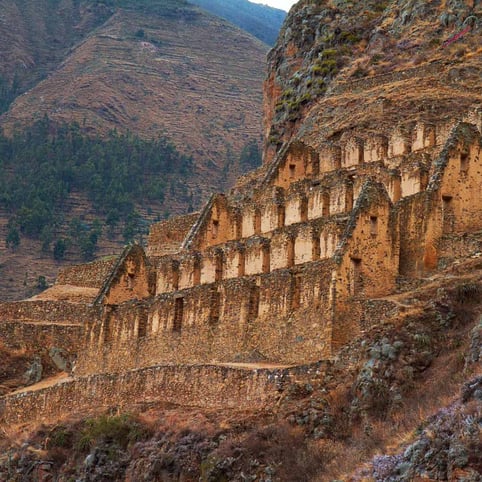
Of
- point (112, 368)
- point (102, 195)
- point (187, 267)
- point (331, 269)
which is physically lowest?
point (102, 195)

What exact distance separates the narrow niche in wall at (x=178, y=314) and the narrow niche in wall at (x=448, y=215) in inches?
397

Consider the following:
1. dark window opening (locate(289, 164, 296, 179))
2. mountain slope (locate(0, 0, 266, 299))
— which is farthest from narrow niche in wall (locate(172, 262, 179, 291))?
mountain slope (locate(0, 0, 266, 299))

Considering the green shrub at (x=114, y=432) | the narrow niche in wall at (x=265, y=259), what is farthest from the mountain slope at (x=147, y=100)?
the green shrub at (x=114, y=432)

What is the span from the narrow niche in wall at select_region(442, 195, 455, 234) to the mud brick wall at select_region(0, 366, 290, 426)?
8.29 m

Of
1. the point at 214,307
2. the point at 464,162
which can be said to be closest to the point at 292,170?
the point at 214,307

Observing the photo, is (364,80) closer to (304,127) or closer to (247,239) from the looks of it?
(304,127)

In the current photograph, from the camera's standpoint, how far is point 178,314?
48.2 metres

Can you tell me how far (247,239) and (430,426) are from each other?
2297 centimetres

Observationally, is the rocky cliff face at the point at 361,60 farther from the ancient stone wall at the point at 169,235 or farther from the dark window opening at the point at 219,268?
the dark window opening at the point at 219,268

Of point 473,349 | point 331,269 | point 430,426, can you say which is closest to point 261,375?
point 331,269

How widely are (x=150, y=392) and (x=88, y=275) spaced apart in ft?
71.6

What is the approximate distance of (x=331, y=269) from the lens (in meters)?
40.5

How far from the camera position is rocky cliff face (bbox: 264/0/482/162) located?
206 feet

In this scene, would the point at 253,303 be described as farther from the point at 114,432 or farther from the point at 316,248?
the point at 114,432
